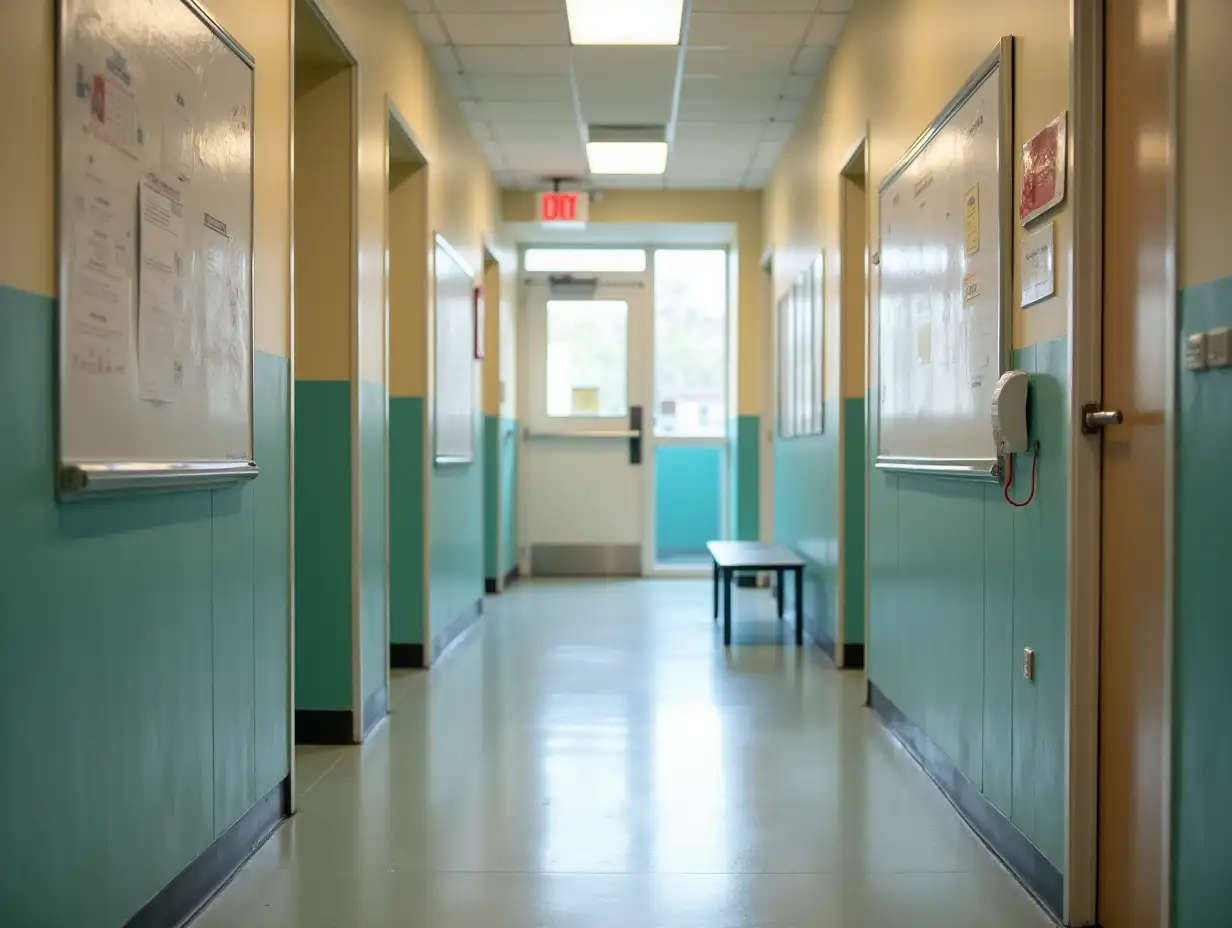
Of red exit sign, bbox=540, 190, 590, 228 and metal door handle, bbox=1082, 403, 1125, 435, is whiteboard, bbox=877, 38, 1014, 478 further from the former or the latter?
red exit sign, bbox=540, 190, 590, 228

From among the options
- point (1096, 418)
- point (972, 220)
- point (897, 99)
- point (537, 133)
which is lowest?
point (1096, 418)

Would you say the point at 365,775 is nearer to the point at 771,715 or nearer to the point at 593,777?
the point at 593,777

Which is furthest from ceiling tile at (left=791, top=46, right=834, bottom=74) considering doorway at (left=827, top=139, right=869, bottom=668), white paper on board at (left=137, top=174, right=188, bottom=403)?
white paper on board at (left=137, top=174, right=188, bottom=403)

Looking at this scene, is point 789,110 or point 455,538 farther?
point 789,110

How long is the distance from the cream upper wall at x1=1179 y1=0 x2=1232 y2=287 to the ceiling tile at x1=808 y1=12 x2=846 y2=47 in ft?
10.4

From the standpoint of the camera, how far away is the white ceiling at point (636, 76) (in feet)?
→ 15.7

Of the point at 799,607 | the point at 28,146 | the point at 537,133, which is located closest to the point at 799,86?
the point at 537,133

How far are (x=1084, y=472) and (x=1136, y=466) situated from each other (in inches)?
6.7

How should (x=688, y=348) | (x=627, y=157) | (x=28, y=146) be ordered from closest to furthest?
(x=28, y=146) → (x=627, y=157) → (x=688, y=348)

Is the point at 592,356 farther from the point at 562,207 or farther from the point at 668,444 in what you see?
the point at 562,207

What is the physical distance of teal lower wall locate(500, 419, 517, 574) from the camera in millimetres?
7910

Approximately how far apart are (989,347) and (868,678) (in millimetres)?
1925

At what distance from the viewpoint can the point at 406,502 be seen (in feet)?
16.4

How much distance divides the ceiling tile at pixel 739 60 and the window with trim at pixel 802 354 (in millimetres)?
988
